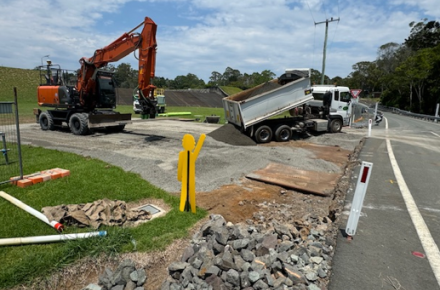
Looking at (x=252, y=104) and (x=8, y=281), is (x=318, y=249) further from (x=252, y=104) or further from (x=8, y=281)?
(x=252, y=104)

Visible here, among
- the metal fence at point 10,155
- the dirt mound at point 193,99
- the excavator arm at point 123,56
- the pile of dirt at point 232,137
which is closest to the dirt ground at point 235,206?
the pile of dirt at point 232,137

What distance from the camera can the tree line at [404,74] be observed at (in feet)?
131

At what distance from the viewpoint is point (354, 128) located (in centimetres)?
1980

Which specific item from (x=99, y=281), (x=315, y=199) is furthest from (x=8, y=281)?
(x=315, y=199)

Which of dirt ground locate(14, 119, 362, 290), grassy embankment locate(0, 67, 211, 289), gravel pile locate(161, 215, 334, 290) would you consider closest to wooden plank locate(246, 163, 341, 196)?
dirt ground locate(14, 119, 362, 290)

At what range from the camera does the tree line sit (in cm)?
3991

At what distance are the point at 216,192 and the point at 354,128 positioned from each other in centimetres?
1726

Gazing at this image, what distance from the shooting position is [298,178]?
7.13 metres

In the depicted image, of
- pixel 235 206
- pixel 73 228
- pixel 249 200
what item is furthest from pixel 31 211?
pixel 249 200

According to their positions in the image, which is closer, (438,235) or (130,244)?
(130,244)

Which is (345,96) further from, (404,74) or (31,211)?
(404,74)

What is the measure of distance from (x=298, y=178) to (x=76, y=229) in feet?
17.5

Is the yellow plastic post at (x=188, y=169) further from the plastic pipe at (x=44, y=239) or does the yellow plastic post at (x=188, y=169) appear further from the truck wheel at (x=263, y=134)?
the truck wheel at (x=263, y=134)

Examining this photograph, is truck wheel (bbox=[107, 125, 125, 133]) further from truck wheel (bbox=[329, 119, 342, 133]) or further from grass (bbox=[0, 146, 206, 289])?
truck wheel (bbox=[329, 119, 342, 133])
